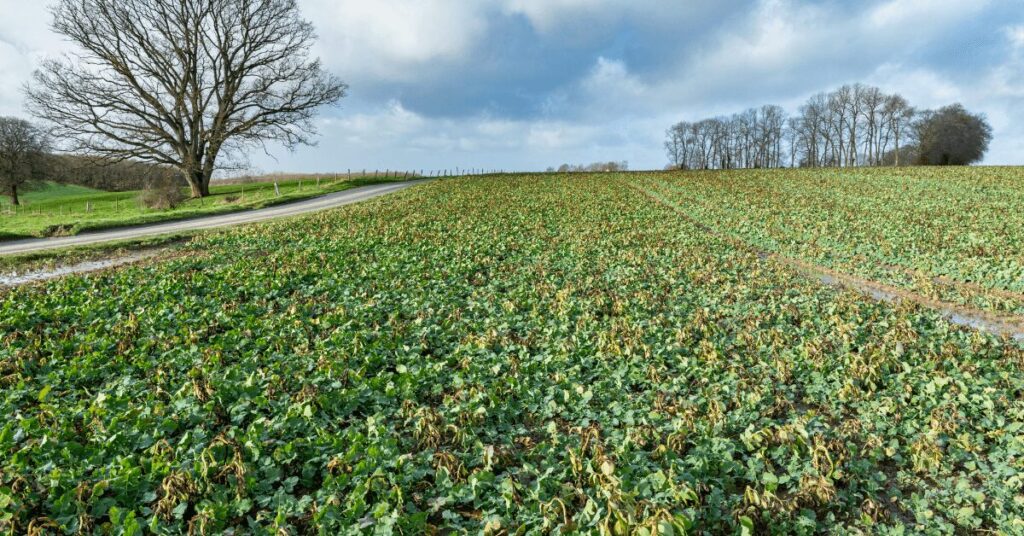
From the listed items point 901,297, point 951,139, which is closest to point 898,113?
point 951,139

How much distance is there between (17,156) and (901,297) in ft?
258

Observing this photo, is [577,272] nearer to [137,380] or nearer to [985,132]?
[137,380]

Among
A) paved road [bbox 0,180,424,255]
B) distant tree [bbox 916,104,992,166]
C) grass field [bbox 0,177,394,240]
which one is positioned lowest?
paved road [bbox 0,180,424,255]

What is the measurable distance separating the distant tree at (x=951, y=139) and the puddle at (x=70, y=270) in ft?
292

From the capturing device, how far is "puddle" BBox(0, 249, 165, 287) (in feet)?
44.1

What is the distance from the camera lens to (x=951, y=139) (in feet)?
216

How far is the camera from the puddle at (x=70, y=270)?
1344 centimetres

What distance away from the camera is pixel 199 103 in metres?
39.3

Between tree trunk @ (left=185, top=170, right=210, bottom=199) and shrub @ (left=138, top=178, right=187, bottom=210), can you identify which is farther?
tree trunk @ (left=185, top=170, right=210, bottom=199)

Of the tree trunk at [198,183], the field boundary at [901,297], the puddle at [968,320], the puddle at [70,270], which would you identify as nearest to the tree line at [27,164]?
the tree trunk at [198,183]

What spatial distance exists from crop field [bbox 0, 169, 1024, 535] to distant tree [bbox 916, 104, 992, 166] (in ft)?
233

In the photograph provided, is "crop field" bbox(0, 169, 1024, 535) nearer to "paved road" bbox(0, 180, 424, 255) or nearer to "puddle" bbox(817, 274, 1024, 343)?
"puddle" bbox(817, 274, 1024, 343)

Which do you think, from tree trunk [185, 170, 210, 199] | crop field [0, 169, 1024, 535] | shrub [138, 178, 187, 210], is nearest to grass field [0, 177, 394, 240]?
shrub [138, 178, 187, 210]

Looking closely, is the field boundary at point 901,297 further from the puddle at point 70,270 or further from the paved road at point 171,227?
the paved road at point 171,227
